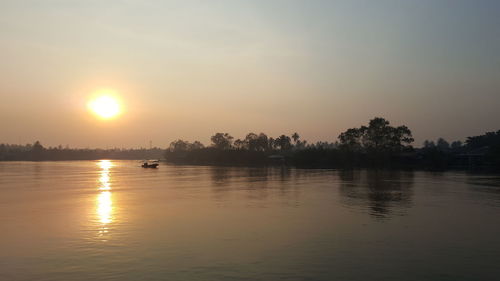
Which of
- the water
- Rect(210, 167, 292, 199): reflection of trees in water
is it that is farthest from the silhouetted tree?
the water

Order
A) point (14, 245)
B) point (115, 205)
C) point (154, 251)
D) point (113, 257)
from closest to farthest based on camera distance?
point (113, 257) → point (154, 251) → point (14, 245) → point (115, 205)

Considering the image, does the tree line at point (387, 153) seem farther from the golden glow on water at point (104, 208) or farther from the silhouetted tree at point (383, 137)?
the golden glow on water at point (104, 208)

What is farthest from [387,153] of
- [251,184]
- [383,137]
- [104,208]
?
[104,208]

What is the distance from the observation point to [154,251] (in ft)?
56.5

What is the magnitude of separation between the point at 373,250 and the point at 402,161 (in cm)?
8689

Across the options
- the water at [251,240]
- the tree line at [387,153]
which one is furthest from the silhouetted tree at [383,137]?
the water at [251,240]

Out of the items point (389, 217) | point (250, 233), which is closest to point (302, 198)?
point (389, 217)

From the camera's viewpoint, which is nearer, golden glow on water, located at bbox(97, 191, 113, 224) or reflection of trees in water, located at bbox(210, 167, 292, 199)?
golden glow on water, located at bbox(97, 191, 113, 224)

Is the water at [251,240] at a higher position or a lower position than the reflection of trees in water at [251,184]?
lower

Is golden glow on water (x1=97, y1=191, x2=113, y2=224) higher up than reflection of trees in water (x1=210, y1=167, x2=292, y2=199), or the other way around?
reflection of trees in water (x1=210, y1=167, x2=292, y2=199)

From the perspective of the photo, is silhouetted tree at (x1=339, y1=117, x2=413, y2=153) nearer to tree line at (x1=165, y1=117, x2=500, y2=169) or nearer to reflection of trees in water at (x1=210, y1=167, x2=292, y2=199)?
tree line at (x1=165, y1=117, x2=500, y2=169)

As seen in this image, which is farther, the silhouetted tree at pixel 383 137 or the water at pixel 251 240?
the silhouetted tree at pixel 383 137

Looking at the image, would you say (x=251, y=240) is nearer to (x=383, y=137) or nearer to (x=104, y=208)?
(x=104, y=208)

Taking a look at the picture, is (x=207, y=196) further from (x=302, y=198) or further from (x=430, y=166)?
(x=430, y=166)
